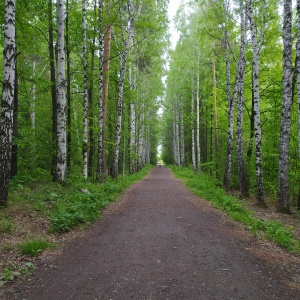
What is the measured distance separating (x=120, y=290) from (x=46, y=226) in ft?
11.7

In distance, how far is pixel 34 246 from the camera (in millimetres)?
5000

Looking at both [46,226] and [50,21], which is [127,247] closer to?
[46,226]

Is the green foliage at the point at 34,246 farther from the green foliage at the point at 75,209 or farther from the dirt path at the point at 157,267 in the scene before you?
the green foliage at the point at 75,209

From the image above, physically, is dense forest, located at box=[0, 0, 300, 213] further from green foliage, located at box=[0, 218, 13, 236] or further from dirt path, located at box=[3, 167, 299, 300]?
dirt path, located at box=[3, 167, 299, 300]

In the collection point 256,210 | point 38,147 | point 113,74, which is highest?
point 113,74

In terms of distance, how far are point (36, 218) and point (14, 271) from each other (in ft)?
8.93

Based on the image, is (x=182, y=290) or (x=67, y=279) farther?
(x=67, y=279)

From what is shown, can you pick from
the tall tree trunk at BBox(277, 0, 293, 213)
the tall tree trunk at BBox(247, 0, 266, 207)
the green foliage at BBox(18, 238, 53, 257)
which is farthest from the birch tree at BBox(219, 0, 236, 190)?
the green foliage at BBox(18, 238, 53, 257)

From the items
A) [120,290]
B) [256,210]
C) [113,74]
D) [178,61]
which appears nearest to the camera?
[120,290]

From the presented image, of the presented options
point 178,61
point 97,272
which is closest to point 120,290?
point 97,272

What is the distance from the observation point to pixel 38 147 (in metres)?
12.7

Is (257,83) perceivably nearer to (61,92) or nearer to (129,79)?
(61,92)

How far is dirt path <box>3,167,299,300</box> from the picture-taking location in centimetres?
356

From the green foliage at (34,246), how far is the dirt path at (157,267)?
441 millimetres
